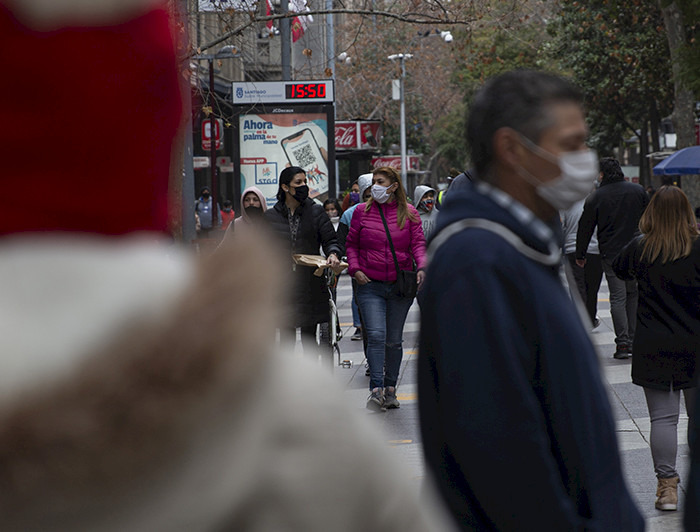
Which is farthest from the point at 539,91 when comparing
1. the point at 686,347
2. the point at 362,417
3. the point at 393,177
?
the point at 393,177

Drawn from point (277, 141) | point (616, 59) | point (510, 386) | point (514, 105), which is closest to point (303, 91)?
point (277, 141)

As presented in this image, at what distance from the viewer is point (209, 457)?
28.7 inches

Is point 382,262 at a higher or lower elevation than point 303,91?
lower

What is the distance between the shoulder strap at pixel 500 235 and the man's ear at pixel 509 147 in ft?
0.70

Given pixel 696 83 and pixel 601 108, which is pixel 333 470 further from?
pixel 601 108

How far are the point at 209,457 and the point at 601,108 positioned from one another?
3826 cm

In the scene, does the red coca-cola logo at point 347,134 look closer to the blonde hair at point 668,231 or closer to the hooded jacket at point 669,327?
the blonde hair at point 668,231

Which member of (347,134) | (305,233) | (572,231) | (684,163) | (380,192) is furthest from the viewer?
(347,134)

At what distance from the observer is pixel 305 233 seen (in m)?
8.84

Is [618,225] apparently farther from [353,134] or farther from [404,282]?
[353,134]

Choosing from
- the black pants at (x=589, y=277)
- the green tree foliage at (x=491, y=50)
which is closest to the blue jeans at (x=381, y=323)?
the green tree foliage at (x=491, y=50)

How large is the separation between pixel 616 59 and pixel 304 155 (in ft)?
67.0

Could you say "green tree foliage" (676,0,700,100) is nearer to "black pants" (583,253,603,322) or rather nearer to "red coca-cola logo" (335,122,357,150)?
"black pants" (583,253,603,322)

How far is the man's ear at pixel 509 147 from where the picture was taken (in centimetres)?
231
